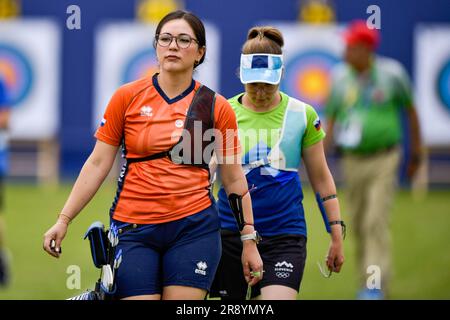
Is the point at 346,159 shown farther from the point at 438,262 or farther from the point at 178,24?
the point at 178,24

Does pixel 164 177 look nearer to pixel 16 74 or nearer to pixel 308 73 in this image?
pixel 308 73

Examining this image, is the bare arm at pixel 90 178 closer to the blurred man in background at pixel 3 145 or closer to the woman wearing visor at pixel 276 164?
the woman wearing visor at pixel 276 164

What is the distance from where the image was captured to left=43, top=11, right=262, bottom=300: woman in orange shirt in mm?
5117

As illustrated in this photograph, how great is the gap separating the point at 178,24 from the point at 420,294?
478 centimetres

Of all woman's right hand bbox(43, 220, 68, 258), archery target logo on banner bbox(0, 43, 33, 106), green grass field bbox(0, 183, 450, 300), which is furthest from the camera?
archery target logo on banner bbox(0, 43, 33, 106)

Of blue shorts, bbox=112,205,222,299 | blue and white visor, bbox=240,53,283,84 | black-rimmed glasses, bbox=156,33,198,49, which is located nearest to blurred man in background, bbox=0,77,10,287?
blue and white visor, bbox=240,53,283,84

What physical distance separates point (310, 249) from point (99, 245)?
670 cm

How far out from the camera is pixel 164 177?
16.9 feet

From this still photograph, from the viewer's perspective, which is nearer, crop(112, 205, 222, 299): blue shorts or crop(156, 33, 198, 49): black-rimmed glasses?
crop(112, 205, 222, 299): blue shorts

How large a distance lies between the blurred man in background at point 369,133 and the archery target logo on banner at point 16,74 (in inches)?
387

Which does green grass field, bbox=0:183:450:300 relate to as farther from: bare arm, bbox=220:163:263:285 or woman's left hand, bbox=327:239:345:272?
bare arm, bbox=220:163:263:285

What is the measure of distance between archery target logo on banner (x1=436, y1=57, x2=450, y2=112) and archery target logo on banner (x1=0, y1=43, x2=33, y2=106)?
7.18 meters

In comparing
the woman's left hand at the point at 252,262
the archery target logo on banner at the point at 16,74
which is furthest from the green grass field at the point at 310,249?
the woman's left hand at the point at 252,262

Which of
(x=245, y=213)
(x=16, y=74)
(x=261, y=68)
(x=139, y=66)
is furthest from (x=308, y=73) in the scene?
(x=245, y=213)
